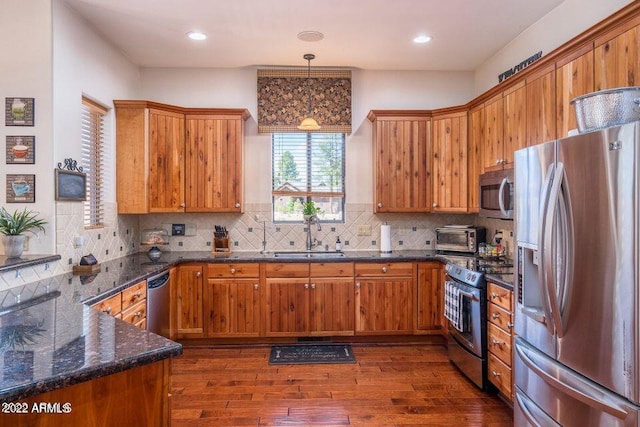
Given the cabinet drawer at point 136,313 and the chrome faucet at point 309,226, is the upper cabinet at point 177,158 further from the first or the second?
the cabinet drawer at point 136,313

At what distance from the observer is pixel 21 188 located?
2723 mm

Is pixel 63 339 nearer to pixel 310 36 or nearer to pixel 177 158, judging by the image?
pixel 177 158

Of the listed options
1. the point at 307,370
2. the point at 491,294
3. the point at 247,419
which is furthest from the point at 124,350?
the point at 491,294

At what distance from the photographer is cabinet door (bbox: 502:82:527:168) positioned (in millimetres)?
2992

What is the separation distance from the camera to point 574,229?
1.72 meters

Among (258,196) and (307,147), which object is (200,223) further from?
(307,147)

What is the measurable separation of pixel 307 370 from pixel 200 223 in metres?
2.06

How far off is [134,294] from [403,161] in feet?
9.49

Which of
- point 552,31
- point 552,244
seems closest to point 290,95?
point 552,31

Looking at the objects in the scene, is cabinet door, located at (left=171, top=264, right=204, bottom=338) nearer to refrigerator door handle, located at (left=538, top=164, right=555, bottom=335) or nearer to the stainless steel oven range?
the stainless steel oven range

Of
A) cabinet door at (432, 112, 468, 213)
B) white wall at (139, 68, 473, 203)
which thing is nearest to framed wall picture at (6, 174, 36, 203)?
white wall at (139, 68, 473, 203)

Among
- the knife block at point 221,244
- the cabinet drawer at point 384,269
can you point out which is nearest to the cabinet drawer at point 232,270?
the knife block at point 221,244

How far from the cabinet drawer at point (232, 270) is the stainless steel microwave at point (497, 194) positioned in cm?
223

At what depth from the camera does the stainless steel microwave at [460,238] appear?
156 inches
